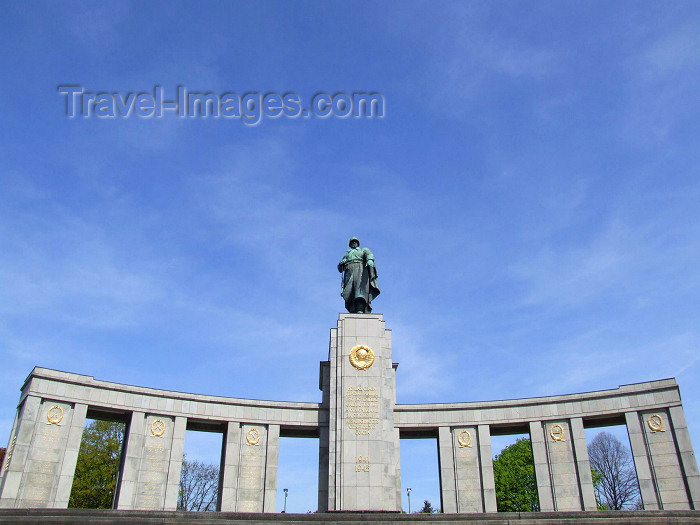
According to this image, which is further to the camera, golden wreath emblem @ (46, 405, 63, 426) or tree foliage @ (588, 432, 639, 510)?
tree foliage @ (588, 432, 639, 510)

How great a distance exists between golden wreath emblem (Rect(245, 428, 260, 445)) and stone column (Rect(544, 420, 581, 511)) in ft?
42.8

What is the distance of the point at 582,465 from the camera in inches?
942

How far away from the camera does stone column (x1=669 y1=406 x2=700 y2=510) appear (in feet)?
72.4

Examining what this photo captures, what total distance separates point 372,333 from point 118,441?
23.8 m

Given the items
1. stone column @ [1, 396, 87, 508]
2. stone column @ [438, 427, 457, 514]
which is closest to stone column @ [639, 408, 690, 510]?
stone column @ [438, 427, 457, 514]

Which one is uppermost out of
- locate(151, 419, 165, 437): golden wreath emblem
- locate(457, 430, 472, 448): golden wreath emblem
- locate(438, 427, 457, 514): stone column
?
locate(151, 419, 165, 437): golden wreath emblem

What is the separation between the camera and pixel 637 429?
24.0 m

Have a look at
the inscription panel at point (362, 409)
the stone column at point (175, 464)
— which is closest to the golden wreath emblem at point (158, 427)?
the stone column at point (175, 464)

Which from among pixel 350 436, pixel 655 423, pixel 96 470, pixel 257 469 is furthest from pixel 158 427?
pixel 655 423

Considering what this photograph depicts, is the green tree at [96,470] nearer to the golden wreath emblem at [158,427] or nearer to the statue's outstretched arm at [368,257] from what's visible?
the golden wreath emblem at [158,427]

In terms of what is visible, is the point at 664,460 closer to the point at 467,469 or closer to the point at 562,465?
the point at 562,465

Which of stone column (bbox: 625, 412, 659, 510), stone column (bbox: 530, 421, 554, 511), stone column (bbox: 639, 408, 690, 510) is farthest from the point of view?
stone column (bbox: 530, 421, 554, 511)

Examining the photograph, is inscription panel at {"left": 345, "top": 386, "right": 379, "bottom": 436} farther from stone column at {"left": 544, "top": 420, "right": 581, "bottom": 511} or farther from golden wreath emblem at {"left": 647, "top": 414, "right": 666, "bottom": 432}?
golden wreath emblem at {"left": 647, "top": 414, "right": 666, "bottom": 432}

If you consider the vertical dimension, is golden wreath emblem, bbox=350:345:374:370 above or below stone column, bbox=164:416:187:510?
above
